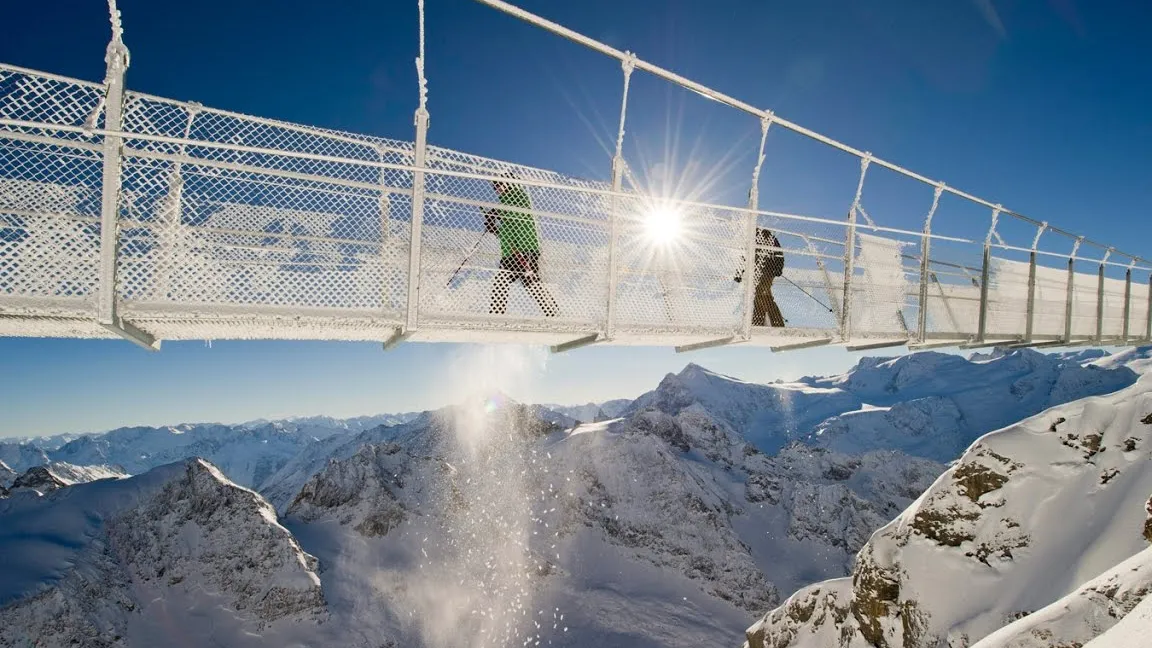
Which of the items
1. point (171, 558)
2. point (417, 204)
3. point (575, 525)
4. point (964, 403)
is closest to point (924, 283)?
point (417, 204)

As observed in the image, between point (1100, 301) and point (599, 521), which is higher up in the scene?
point (1100, 301)

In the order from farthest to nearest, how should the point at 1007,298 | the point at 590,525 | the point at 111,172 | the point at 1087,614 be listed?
the point at 590,525, the point at 1007,298, the point at 111,172, the point at 1087,614

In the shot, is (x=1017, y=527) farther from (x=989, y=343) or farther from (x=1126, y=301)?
(x=1126, y=301)

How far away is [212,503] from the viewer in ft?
169

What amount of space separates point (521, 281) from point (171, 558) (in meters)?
58.5

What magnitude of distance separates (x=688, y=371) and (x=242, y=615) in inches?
5568

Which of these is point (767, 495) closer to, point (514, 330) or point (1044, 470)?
point (1044, 470)

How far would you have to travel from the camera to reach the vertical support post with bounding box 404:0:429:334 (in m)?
5.79

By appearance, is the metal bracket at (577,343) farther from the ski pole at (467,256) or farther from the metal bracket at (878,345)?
the metal bracket at (878,345)

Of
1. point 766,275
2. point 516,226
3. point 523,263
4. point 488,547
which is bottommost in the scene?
point 488,547

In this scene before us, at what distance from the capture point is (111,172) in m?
4.98

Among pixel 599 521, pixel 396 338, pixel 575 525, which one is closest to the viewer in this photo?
pixel 396 338

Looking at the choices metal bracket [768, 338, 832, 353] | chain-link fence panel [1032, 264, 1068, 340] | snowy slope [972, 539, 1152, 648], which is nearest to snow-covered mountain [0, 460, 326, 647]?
metal bracket [768, 338, 832, 353]

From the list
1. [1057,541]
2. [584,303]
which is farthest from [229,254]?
[1057,541]
